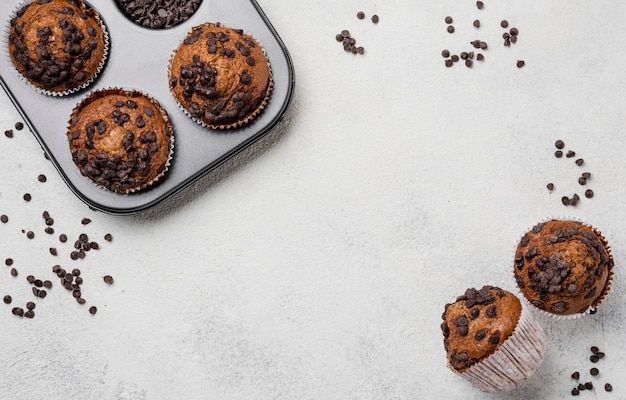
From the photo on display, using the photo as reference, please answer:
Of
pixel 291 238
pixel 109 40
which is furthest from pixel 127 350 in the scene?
pixel 109 40

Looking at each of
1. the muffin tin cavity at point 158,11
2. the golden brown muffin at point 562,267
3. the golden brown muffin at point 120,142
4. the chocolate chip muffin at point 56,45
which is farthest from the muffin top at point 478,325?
the chocolate chip muffin at point 56,45

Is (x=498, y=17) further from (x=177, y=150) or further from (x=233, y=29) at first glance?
(x=177, y=150)

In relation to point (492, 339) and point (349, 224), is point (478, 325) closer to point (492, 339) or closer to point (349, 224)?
point (492, 339)

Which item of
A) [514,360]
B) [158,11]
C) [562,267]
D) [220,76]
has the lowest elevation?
[514,360]

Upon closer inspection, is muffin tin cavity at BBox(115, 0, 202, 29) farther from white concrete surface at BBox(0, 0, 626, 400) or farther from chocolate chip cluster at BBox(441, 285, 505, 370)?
chocolate chip cluster at BBox(441, 285, 505, 370)

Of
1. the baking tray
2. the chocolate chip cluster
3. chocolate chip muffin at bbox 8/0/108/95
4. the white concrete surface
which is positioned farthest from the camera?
the white concrete surface

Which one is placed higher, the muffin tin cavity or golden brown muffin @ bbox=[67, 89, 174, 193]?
the muffin tin cavity

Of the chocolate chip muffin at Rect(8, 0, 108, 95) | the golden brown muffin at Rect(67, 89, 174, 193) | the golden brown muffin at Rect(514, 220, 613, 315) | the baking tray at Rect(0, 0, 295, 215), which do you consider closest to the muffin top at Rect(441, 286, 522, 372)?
the golden brown muffin at Rect(514, 220, 613, 315)

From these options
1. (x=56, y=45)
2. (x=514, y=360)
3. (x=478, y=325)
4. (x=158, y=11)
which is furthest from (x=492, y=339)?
(x=56, y=45)
